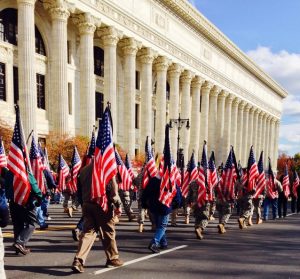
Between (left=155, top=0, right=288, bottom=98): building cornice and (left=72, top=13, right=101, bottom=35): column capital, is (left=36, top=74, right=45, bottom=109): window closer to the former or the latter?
(left=72, top=13, right=101, bottom=35): column capital

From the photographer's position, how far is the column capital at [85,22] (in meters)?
28.9

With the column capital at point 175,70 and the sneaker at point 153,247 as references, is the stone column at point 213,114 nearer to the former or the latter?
the column capital at point 175,70

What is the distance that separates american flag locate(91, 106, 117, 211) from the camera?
21.4ft

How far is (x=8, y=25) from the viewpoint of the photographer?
27.0 metres

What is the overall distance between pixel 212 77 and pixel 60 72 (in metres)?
29.5

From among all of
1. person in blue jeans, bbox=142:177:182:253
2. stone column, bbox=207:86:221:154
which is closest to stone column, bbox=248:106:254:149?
stone column, bbox=207:86:221:154

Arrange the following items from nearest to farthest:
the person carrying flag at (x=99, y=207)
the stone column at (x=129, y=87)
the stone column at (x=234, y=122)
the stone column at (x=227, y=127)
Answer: the person carrying flag at (x=99, y=207), the stone column at (x=129, y=87), the stone column at (x=227, y=127), the stone column at (x=234, y=122)

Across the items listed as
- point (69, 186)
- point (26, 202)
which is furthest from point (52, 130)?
point (26, 202)

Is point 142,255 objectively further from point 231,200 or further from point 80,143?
point 80,143

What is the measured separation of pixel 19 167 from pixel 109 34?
2578 centimetres

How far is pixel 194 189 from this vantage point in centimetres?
1227

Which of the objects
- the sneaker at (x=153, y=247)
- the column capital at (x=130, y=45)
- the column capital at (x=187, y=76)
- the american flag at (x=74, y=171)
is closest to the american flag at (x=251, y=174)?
the sneaker at (x=153, y=247)

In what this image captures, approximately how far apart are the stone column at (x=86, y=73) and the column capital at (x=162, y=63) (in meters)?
11.7

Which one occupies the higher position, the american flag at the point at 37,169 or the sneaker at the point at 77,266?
the american flag at the point at 37,169
